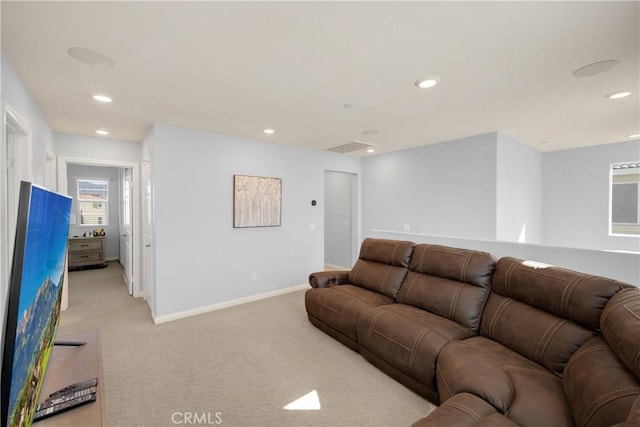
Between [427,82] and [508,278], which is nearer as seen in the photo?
[508,278]

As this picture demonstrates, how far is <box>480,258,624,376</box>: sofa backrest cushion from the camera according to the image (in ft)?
5.68

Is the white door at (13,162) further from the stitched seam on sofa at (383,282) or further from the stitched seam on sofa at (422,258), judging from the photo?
the stitched seam on sofa at (422,258)

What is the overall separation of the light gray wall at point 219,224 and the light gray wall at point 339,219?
4.00ft

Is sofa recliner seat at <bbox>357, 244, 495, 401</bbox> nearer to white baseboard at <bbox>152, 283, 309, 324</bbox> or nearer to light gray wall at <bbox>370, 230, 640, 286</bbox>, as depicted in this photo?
light gray wall at <bbox>370, 230, 640, 286</bbox>

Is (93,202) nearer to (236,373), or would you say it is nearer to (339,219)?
Answer: (339,219)

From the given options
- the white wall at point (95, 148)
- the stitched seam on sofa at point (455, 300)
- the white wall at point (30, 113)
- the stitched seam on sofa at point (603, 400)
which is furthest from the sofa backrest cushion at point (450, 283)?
the white wall at point (95, 148)

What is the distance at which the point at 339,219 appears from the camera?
6.57 meters

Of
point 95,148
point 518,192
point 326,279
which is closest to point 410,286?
point 326,279

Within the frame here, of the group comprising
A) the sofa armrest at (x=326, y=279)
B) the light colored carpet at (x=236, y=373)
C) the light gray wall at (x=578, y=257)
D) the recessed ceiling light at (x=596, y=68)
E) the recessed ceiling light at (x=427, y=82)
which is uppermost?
the recessed ceiling light at (x=596, y=68)

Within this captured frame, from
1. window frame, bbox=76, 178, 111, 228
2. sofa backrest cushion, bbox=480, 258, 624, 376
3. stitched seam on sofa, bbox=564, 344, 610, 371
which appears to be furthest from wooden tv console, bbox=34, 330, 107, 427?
window frame, bbox=76, 178, 111, 228

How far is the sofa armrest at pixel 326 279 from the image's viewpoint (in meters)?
3.55

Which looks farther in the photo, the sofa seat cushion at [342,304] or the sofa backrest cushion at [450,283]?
the sofa seat cushion at [342,304]

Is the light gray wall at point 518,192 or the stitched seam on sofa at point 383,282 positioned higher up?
the light gray wall at point 518,192

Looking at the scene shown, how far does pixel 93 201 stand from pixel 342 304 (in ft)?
22.6
